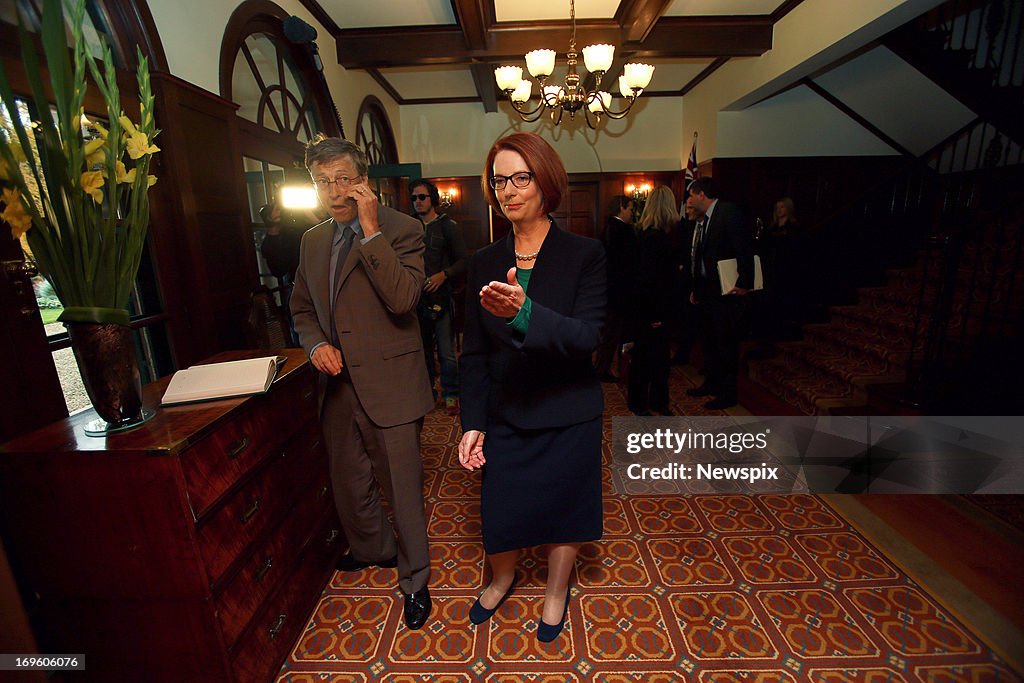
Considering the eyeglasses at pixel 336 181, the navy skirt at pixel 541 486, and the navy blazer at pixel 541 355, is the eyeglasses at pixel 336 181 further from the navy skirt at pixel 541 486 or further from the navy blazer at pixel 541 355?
the navy skirt at pixel 541 486

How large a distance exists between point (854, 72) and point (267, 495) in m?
7.83

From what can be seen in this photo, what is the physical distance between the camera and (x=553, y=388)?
4.77 feet

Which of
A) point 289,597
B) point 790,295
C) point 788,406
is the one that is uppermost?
point 790,295

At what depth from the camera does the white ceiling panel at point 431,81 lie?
19.7ft

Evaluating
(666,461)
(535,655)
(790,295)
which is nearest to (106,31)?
(535,655)

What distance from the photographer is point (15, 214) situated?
1064 mm

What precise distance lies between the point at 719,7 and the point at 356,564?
5.61 meters

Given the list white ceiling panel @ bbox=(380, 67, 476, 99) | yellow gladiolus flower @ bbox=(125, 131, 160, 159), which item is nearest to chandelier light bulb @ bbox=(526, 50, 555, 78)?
white ceiling panel @ bbox=(380, 67, 476, 99)

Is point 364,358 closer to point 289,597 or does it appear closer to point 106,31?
point 289,597

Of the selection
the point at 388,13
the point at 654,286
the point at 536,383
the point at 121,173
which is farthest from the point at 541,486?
the point at 388,13

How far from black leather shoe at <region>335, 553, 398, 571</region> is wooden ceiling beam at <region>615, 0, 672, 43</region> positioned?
4678 millimetres

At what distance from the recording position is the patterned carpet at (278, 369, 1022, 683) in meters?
1.61

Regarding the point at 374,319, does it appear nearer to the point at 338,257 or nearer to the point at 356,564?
the point at 338,257

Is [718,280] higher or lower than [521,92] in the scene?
Answer: lower
